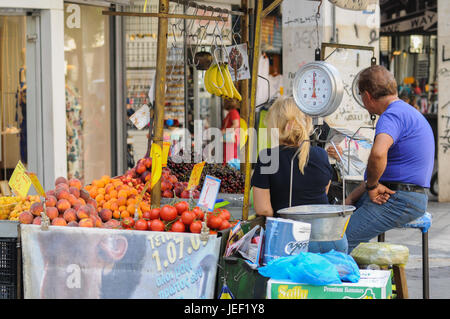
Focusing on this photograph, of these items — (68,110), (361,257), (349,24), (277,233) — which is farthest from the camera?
(349,24)

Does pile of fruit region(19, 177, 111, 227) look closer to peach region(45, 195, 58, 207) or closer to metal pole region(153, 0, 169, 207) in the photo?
peach region(45, 195, 58, 207)

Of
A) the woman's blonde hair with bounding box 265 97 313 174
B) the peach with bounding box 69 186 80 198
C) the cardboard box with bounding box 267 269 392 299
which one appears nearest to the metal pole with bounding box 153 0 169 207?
the peach with bounding box 69 186 80 198

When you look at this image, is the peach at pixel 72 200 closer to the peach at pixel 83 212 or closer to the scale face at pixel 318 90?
the peach at pixel 83 212

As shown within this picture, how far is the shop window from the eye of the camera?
829 centimetres

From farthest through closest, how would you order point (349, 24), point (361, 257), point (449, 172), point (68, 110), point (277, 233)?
point (449, 172)
point (349, 24)
point (68, 110)
point (361, 257)
point (277, 233)

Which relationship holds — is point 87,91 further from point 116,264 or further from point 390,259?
point 390,259

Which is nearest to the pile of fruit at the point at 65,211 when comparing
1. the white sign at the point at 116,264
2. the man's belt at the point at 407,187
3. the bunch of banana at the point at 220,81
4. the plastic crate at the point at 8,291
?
the white sign at the point at 116,264

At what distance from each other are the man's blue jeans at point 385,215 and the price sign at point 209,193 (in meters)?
1.00

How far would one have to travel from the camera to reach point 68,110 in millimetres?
8273

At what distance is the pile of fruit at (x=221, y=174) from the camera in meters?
5.66

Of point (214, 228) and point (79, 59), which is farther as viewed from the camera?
point (79, 59)
